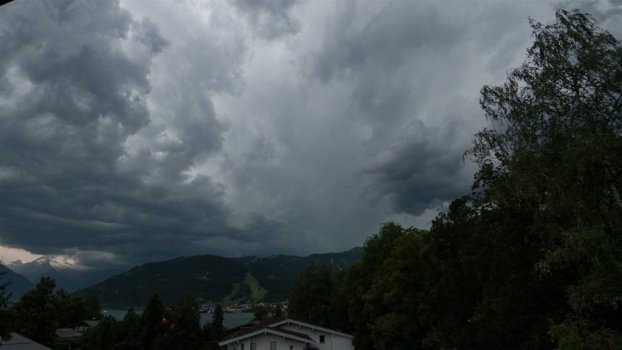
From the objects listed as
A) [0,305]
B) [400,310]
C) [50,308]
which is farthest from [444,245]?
[50,308]

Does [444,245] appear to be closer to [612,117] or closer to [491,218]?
[491,218]

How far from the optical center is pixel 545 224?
74.2 feet

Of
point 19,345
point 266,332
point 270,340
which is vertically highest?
point 266,332

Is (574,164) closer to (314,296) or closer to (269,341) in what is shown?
(269,341)

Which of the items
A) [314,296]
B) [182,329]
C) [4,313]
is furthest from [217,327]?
[4,313]

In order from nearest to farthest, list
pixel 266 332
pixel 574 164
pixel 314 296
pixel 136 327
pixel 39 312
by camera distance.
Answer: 1. pixel 574 164
2. pixel 266 332
3. pixel 39 312
4. pixel 136 327
5. pixel 314 296

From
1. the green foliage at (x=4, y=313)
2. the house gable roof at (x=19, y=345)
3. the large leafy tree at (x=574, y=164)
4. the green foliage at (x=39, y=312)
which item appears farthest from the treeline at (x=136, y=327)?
the large leafy tree at (x=574, y=164)

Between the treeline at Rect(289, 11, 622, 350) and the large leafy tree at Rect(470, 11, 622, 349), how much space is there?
5 centimetres

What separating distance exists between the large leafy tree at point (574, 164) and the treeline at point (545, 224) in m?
0.05

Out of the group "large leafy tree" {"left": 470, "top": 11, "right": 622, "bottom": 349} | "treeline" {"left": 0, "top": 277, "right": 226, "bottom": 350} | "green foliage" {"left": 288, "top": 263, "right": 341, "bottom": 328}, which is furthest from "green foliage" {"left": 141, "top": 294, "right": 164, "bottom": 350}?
"large leafy tree" {"left": 470, "top": 11, "right": 622, "bottom": 349}

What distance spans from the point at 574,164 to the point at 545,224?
175 inches

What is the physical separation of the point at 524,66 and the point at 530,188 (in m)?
8.47

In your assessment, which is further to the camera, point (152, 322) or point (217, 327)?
point (217, 327)

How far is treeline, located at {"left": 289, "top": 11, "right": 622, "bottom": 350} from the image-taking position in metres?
19.0
